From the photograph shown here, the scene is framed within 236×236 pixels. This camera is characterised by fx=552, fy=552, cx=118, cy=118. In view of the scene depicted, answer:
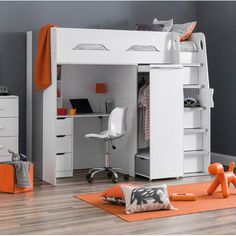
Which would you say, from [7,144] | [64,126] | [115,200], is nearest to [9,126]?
[7,144]

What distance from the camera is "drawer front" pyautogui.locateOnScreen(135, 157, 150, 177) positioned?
5859mm

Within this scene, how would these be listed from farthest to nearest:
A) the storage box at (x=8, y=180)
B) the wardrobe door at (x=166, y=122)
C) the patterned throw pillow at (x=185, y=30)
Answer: the patterned throw pillow at (x=185, y=30) < the wardrobe door at (x=166, y=122) < the storage box at (x=8, y=180)

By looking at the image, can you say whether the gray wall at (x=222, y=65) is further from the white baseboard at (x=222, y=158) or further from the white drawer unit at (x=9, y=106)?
the white drawer unit at (x=9, y=106)

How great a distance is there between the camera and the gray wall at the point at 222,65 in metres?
6.84

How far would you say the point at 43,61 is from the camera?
5766 millimetres

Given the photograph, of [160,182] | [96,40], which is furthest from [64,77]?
[160,182]

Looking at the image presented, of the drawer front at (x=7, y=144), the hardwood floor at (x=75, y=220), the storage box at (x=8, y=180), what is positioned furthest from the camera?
the drawer front at (x=7, y=144)

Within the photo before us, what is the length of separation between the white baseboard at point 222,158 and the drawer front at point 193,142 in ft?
2.54

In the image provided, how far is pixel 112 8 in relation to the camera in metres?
6.78

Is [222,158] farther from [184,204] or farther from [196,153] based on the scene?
[184,204]

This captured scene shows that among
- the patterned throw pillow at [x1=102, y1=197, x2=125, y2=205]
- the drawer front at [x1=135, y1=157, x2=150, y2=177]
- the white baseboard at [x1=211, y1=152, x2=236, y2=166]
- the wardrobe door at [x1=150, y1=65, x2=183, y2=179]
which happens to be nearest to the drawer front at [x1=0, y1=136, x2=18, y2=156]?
the drawer front at [x1=135, y1=157, x2=150, y2=177]

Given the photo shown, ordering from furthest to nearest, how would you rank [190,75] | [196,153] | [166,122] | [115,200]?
[190,75], [196,153], [166,122], [115,200]

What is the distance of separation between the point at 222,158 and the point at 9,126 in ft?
9.06

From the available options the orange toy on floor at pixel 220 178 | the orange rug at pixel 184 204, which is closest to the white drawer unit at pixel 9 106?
the orange rug at pixel 184 204
